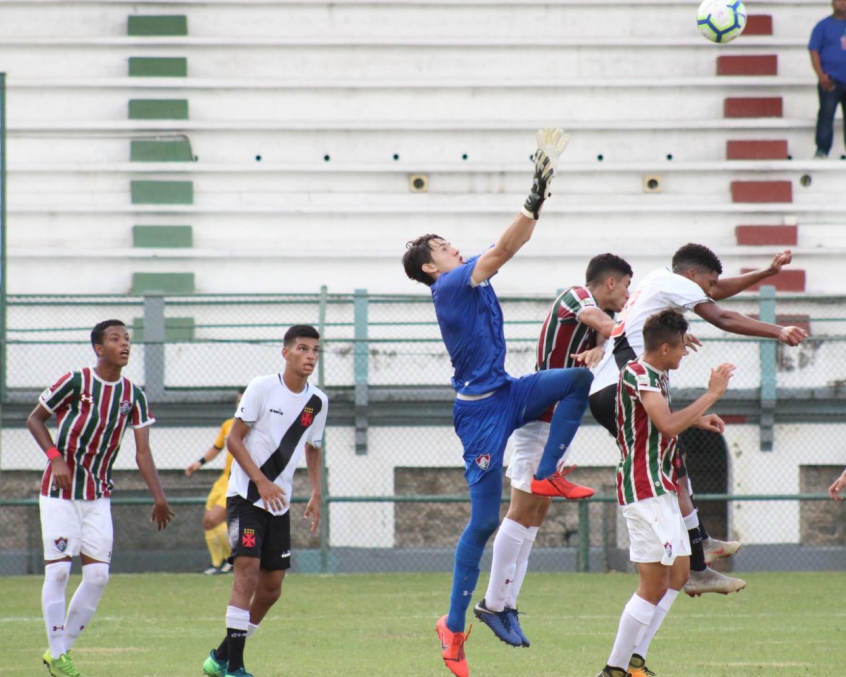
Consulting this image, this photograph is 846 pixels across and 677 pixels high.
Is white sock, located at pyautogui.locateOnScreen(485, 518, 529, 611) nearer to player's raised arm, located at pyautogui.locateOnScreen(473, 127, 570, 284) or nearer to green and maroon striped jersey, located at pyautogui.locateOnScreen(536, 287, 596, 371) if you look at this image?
green and maroon striped jersey, located at pyautogui.locateOnScreen(536, 287, 596, 371)

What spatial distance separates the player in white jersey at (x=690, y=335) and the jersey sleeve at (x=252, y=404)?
2110 millimetres

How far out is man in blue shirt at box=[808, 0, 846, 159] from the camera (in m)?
17.9

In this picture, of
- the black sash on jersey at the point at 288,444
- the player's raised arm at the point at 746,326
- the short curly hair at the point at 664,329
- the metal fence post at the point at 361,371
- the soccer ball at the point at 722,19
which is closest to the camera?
the short curly hair at the point at 664,329

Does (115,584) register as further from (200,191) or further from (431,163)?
(431,163)

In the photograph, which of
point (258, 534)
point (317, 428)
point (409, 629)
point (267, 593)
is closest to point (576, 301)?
point (317, 428)

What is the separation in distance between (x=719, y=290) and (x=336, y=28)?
1193 centimetres

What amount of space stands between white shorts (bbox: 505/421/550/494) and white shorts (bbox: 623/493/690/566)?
1209mm

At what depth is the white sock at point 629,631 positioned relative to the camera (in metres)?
7.22

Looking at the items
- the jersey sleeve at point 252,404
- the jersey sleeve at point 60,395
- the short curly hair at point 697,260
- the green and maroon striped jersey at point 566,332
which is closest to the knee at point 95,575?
the jersey sleeve at point 60,395

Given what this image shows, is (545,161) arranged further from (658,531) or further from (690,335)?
(658,531)

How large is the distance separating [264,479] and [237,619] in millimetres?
849

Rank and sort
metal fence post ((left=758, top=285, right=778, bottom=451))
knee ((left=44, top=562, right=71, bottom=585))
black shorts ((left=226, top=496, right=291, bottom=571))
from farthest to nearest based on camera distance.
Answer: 1. metal fence post ((left=758, top=285, right=778, bottom=451))
2. knee ((left=44, top=562, right=71, bottom=585))
3. black shorts ((left=226, top=496, right=291, bottom=571))

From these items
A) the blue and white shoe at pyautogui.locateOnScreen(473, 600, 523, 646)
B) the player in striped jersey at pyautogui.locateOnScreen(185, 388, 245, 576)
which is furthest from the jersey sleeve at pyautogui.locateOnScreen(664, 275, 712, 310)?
the player in striped jersey at pyautogui.locateOnScreen(185, 388, 245, 576)

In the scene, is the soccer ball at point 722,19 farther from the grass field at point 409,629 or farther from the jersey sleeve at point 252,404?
the jersey sleeve at point 252,404
